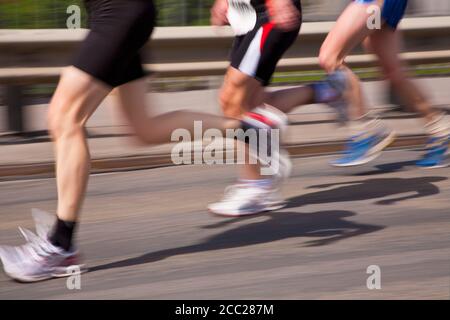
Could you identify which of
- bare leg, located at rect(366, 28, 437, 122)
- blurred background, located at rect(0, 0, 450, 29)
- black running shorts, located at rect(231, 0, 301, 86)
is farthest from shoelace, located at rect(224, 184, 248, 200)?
blurred background, located at rect(0, 0, 450, 29)

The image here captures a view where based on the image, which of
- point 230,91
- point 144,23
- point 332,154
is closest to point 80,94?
point 144,23

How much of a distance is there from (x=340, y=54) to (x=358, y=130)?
558mm

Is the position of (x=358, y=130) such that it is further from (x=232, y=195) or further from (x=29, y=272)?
(x=29, y=272)

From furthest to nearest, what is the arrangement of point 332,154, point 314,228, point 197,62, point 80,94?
point 197,62
point 332,154
point 314,228
point 80,94

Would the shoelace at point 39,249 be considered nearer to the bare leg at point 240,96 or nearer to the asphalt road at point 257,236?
the asphalt road at point 257,236

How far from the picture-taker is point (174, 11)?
32.7 feet

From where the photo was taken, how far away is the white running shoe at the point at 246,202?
→ 5828mm

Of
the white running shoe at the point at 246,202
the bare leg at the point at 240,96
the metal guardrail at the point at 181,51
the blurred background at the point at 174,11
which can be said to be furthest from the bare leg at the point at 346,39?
the blurred background at the point at 174,11

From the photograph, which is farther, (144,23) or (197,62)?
(197,62)

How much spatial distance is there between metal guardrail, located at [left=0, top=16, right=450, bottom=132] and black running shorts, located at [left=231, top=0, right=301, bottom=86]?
190 centimetres

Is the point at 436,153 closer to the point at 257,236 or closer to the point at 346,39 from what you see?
the point at 346,39

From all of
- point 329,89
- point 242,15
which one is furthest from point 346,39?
point 242,15

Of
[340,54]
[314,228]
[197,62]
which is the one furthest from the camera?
[197,62]

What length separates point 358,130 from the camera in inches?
263
